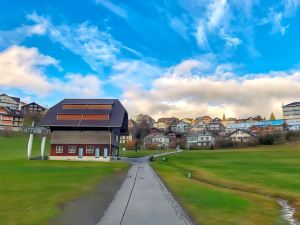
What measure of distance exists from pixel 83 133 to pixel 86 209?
66.4m

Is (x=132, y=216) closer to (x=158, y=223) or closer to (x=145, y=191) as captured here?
(x=158, y=223)

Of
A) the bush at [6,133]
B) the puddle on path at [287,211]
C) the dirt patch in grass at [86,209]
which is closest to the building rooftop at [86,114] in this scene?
the dirt patch in grass at [86,209]

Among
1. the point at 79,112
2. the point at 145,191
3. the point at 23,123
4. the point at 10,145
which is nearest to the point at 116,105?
the point at 79,112

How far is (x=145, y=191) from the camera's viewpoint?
28.0m

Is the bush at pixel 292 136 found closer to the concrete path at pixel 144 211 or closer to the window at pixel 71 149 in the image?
the window at pixel 71 149

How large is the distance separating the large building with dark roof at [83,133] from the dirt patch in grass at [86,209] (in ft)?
187

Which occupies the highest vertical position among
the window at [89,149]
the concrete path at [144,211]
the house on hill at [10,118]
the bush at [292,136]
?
the house on hill at [10,118]

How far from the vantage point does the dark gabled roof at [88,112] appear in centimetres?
8331

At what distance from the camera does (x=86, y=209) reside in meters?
19.9

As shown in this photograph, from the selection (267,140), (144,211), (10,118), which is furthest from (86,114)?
(10,118)

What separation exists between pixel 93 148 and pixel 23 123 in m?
111

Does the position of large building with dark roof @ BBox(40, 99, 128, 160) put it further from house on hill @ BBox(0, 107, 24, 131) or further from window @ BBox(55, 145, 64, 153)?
house on hill @ BBox(0, 107, 24, 131)

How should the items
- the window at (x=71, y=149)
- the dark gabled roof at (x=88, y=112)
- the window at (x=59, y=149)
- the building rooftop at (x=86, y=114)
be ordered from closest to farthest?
1. the dark gabled roof at (x=88, y=112)
2. the building rooftop at (x=86, y=114)
3. the window at (x=71, y=149)
4. the window at (x=59, y=149)

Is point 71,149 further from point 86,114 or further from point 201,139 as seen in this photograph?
point 201,139
